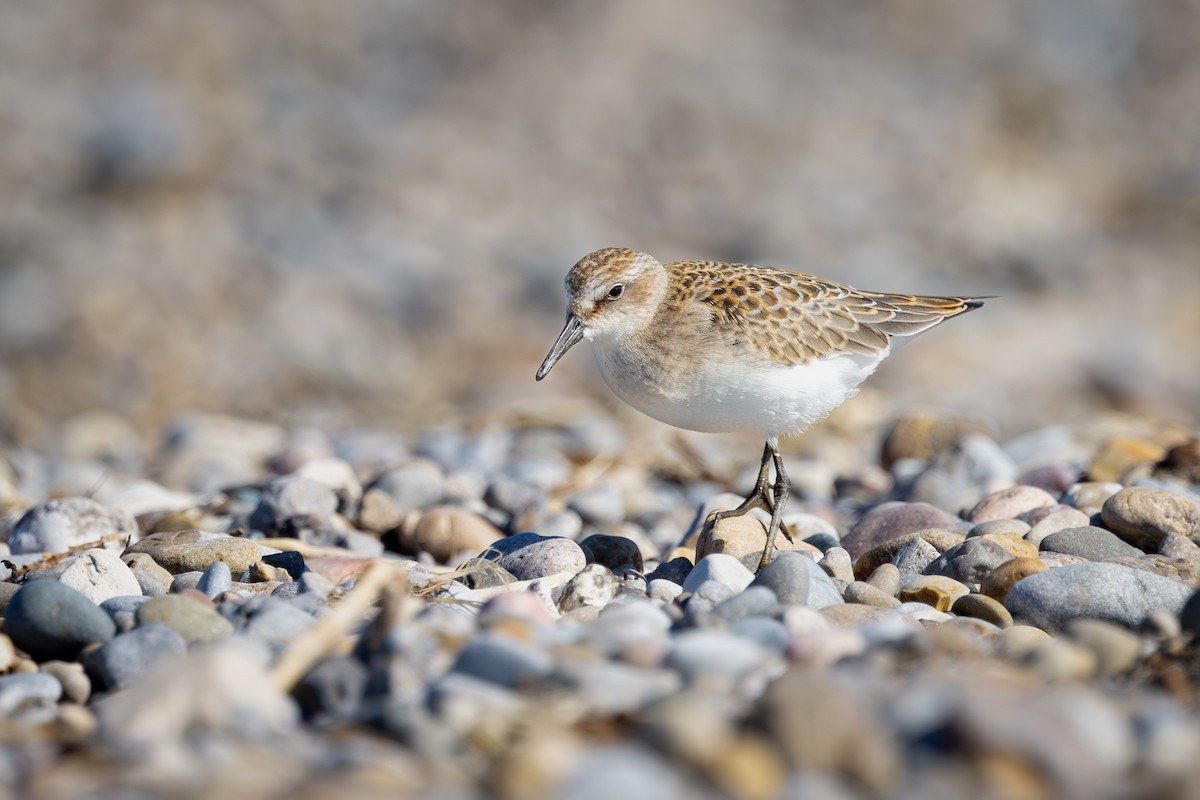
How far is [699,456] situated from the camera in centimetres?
829

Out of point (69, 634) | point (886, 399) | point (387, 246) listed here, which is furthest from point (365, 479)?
point (387, 246)

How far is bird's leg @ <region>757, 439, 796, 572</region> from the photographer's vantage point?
16.2 feet

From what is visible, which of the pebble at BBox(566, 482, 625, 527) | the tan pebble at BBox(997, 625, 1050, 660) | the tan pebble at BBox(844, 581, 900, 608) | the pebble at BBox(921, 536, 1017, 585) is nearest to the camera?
the tan pebble at BBox(997, 625, 1050, 660)

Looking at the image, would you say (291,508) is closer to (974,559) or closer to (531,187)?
(974,559)

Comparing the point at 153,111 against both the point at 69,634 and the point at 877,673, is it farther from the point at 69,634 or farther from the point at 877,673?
the point at 877,673

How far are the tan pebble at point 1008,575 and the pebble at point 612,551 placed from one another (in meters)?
1.39

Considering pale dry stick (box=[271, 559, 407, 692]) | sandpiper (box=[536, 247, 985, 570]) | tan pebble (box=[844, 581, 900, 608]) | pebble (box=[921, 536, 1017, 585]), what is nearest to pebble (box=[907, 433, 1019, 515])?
sandpiper (box=[536, 247, 985, 570])

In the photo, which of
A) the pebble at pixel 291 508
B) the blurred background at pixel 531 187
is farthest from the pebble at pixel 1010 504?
the blurred background at pixel 531 187

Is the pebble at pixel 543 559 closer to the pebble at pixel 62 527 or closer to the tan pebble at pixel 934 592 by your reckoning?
the tan pebble at pixel 934 592

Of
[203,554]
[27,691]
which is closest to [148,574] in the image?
[203,554]

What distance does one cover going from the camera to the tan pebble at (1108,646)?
10.5ft

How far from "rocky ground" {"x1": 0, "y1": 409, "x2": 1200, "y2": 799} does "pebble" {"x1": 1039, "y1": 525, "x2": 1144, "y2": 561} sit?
0.01 m

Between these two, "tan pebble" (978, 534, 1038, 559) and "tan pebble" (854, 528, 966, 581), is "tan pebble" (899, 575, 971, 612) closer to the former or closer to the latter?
"tan pebble" (978, 534, 1038, 559)

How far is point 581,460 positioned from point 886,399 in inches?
136
